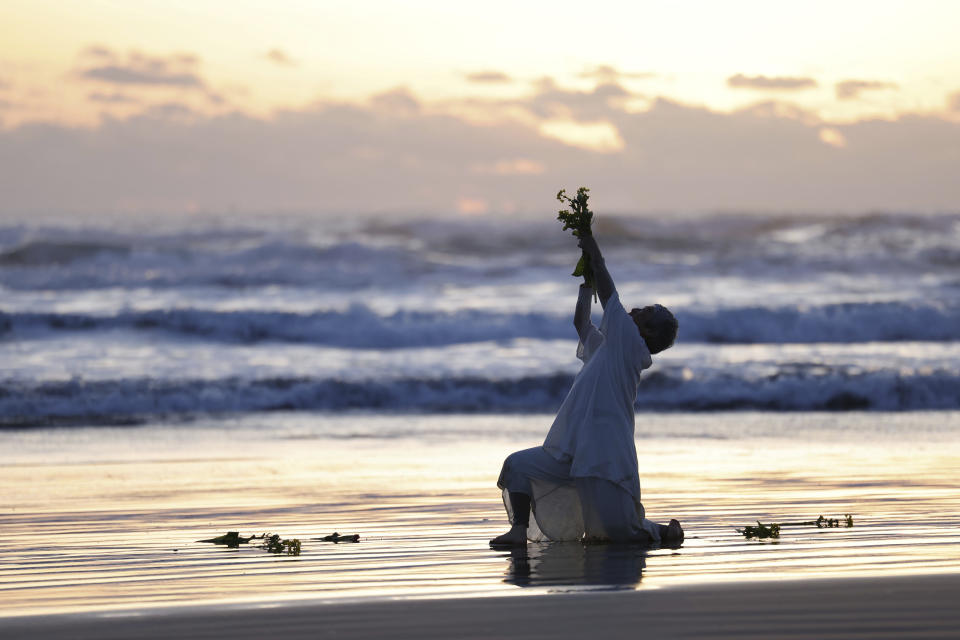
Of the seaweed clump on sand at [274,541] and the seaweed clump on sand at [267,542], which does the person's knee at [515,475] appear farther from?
the seaweed clump on sand at [267,542]

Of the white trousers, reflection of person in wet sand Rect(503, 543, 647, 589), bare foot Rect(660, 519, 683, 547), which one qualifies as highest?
the white trousers

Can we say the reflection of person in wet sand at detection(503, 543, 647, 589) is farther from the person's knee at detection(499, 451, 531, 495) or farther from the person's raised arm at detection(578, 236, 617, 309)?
the person's raised arm at detection(578, 236, 617, 309)

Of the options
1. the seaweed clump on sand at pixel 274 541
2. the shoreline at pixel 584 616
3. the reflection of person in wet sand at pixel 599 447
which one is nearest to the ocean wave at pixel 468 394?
the seaweed clump on sand at pixel 274 541

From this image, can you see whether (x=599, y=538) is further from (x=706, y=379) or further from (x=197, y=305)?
(x=197, y=305)

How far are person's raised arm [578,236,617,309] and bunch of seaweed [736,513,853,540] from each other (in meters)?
1.45

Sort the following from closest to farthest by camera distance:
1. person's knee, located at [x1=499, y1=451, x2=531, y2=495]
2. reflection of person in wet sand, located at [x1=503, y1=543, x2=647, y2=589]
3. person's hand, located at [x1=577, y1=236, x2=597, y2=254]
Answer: reflection of person in wet sand, located at [x1=503, y1=543, x2=647, y2=589] < person's hand, located at [x1=577, y1=236, x2=597, y2=254] < person's knee, located at [x1=499, y1=451, x2=531, y2=495]

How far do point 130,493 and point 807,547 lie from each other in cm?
475

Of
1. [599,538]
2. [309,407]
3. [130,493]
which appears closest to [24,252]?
[309,407]

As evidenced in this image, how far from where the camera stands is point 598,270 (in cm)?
593

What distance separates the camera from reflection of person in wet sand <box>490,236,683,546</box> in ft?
19.8

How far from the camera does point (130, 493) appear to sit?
28.0ft

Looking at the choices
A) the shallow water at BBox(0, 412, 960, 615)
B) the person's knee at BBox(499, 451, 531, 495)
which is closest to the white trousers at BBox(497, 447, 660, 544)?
the person's knee at BBox(499, 451, 531, 495)

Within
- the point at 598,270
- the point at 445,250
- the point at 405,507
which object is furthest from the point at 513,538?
the point at 445,250

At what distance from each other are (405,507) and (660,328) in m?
2.44
